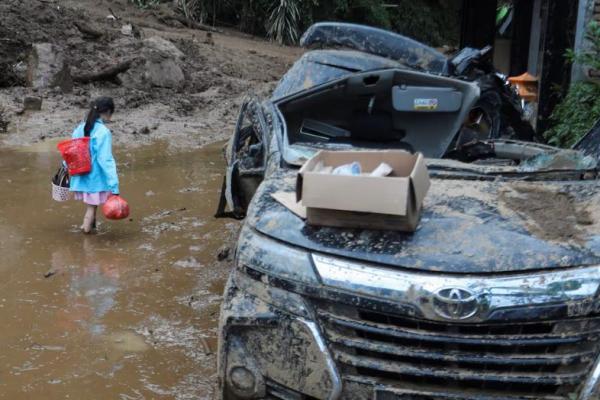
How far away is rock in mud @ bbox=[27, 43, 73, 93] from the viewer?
13.9 metres

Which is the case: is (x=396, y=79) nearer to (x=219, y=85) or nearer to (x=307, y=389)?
(x=307, y=389)

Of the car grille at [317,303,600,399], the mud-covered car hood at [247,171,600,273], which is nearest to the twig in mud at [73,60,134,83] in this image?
the mud-covered car hood at [247,171,600,273]

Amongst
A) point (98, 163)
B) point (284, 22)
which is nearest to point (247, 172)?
point (98, 163)

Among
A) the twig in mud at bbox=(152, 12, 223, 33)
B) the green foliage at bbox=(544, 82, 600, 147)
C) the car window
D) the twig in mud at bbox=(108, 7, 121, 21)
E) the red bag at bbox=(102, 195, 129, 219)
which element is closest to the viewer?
the car window

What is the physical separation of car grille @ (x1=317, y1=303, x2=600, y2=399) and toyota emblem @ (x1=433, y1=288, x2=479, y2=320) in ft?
0.17

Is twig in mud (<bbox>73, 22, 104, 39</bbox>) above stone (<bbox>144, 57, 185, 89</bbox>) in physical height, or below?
above

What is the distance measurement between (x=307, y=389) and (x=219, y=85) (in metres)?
13.1

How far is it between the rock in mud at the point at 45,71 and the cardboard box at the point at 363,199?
11479mm

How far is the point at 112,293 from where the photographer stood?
5965 mm

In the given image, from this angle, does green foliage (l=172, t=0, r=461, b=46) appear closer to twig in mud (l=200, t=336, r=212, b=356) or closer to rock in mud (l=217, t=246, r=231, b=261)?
rock in mud (l=217, t=246, r=231, b=261)

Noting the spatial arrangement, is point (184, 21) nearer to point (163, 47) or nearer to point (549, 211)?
point (163, 47)

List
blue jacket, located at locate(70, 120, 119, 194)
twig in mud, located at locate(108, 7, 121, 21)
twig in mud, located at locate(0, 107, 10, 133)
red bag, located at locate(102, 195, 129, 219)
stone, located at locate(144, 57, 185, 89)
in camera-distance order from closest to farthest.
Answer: red bag, located at locate(102, 195, 129, 219), blue jacket, located at locate(70, 120, 119, 194), twig in mud, located at locate(0, 107, 10, 133), stone, located at locate(144, 57, 185, 89), twig in mud, located at locate(108, 7, 121, 21)

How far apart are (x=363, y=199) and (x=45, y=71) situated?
11918 mm

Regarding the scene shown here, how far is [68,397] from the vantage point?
4379 millimetres
